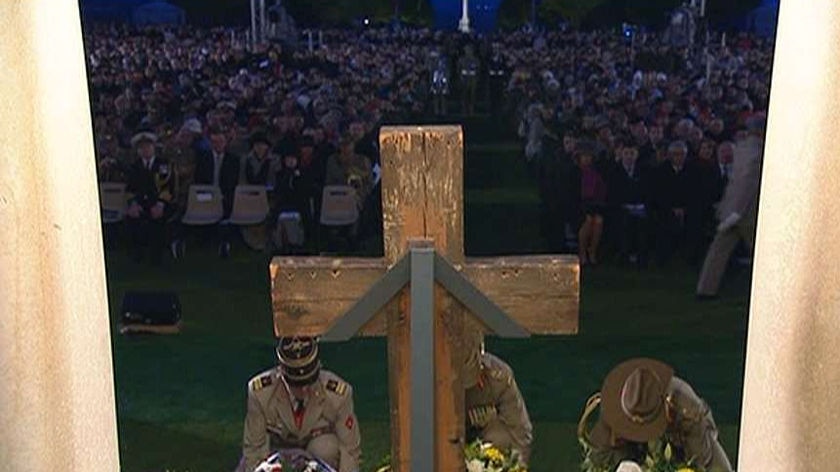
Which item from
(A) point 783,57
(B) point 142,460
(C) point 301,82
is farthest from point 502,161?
(A) point 783,57

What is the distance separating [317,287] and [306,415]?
2.74 metres

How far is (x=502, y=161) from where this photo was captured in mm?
10812

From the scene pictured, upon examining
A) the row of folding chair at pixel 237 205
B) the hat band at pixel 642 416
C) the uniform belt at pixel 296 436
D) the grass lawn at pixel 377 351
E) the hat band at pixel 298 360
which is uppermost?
the hat band at pixel 298 360

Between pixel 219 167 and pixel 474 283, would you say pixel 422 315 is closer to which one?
pixel 474 283

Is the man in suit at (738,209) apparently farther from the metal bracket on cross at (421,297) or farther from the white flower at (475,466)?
the metal bracket on cross at (421,297)

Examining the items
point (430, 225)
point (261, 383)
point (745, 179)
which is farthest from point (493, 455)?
point (745, 179)

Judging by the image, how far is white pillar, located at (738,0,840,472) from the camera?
245 cm

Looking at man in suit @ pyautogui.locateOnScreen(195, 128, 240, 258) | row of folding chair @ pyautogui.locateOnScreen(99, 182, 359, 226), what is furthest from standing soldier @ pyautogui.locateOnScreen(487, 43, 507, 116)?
man in suit @ pyautogui.locateOnScreen(195, 128, 240, 258)

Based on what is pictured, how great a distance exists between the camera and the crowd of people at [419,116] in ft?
30.8

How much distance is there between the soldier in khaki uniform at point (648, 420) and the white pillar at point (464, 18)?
4.55 m

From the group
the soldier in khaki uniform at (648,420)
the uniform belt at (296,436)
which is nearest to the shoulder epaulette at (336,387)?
the uniform belt at (296,436)

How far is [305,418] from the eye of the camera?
5219 mm

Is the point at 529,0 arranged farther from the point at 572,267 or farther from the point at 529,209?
the point at 572,267

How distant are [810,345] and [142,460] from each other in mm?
4400
